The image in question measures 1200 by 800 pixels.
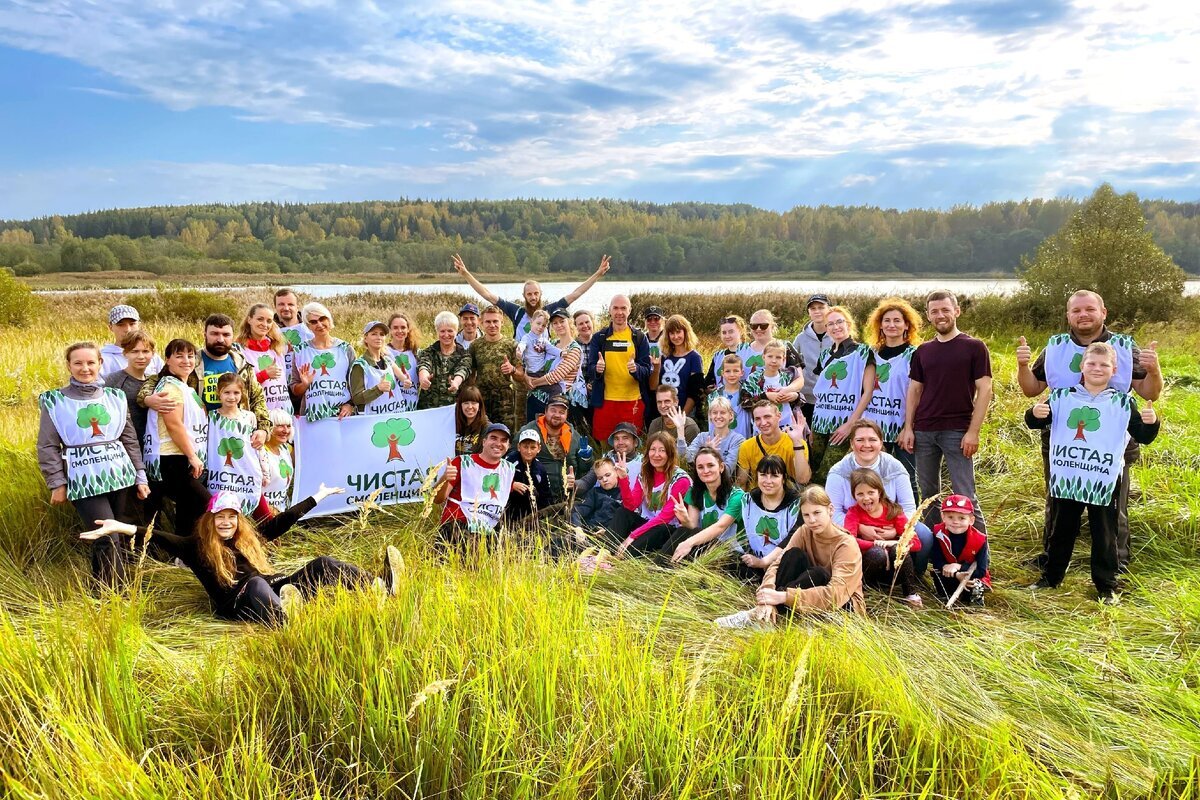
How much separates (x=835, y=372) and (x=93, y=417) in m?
6.17

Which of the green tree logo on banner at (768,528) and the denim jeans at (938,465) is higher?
the denim jeans at (938,465)

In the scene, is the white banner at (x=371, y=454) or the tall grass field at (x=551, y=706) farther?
the white banner at (x=371, y=454)

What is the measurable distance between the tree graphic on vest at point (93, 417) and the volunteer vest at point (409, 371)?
2762 mm

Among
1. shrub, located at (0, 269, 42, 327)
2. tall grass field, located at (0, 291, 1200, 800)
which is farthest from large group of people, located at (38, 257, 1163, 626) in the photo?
shrub, located at (0, 269, 42, 327)

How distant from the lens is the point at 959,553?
19.9ft

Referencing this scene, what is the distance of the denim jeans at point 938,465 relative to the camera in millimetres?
6500

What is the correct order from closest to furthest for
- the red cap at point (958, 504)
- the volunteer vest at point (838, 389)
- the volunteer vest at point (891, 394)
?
the red cap at point (958, 504) < the volunteer vest at point (891, 394) < the volunteer vest at point (838, 389)

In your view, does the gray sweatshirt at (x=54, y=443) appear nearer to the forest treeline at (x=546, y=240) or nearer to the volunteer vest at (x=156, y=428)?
the volunteer vest at (x=156, y=428)

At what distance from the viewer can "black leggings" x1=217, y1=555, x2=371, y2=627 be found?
4941mm

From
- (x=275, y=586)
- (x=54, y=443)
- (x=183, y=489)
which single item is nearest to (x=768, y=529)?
(x=275, y=586)

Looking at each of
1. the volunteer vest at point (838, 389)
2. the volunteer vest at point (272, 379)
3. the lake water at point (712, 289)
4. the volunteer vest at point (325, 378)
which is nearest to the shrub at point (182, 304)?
the lake water at point (712, 289)

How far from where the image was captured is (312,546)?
6.93 m

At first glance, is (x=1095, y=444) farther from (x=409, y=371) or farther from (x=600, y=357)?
(x=409, y=371)

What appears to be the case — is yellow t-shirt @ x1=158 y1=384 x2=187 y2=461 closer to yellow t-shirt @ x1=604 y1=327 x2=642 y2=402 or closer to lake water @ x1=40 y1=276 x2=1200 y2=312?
yellow t-shirt @ x1=604 y1=327 x2=642 y2=402
